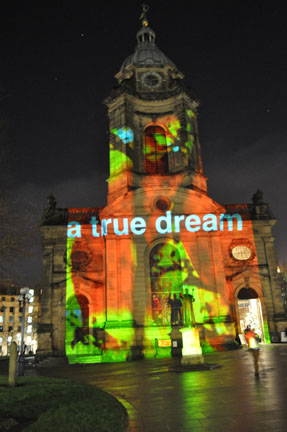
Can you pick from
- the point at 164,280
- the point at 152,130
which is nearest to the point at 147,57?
the point at 152,130

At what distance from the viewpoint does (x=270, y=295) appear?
29.6 m

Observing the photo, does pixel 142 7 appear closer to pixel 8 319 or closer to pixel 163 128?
pixel 163 128

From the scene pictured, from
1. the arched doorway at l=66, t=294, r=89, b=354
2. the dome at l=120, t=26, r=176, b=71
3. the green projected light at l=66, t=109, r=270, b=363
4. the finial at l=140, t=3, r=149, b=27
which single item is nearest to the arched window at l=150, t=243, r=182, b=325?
the green projected light at l=66, t=109, r=270, b=363

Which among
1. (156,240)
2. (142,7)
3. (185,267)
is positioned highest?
(142,7)

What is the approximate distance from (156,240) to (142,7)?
32.2 m

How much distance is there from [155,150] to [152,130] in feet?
7.75

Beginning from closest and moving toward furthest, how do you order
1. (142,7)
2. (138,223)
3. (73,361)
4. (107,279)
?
(73,361) < (107,279) < (138,223) < (142,7)

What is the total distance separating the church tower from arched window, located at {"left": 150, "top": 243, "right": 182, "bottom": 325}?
6341mm

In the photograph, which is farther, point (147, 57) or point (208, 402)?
point (147, 57)

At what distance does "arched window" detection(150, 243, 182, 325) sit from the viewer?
88.7ft

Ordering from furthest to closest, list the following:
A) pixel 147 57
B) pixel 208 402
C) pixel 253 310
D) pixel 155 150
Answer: pixel 147 57
pixel 155 150
pixel 253 310
pixel 208 402

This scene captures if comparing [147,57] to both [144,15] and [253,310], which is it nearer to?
[144,15]

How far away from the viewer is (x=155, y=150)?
33938mm

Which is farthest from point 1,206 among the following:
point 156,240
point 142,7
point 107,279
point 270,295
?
point 142,7
